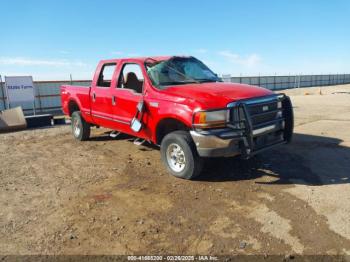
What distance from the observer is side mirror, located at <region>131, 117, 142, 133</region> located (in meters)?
6.23

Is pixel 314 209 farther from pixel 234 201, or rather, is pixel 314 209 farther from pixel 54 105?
pixel 54 105

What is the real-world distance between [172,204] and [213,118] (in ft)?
4.63

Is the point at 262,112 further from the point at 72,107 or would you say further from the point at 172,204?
the point at 72,107

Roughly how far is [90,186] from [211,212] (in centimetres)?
215

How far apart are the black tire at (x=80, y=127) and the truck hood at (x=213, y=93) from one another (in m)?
3.72

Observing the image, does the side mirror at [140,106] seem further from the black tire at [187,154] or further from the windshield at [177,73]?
the black tire at [187,154]

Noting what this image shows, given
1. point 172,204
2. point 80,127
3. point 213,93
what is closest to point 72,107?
point 80,127

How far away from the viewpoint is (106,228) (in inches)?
156

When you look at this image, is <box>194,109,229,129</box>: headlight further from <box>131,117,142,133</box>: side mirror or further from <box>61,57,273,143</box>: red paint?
<box>131,117,142,133</box>: side mirror

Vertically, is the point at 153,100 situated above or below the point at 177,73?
below

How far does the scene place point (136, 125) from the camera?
20.6 feet

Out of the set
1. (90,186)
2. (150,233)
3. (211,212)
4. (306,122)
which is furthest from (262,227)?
(306,122)

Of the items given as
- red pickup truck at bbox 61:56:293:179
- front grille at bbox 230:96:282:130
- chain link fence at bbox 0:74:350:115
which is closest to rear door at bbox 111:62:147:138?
red pickup truck at bbox 61:56:293:179

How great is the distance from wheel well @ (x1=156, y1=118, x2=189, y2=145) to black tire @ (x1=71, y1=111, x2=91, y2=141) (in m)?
3.30
